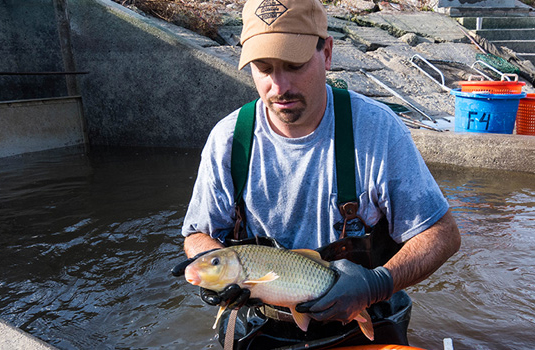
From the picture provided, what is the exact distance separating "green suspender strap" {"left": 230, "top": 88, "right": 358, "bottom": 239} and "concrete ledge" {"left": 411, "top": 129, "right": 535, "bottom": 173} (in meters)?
5.50

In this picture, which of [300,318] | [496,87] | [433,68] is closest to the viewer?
[300,318]

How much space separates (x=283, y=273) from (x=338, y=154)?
0.67 m

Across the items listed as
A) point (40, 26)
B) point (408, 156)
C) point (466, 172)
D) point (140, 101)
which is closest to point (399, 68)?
point (466, 172)

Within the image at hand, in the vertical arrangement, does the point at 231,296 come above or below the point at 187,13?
below

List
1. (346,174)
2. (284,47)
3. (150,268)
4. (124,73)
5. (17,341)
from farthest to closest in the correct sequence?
(124,73) → (150,268) → (17,341) → (346,174) → (284,47)

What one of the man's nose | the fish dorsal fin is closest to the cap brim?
the man's nose

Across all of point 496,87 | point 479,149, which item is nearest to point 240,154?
point 479,149

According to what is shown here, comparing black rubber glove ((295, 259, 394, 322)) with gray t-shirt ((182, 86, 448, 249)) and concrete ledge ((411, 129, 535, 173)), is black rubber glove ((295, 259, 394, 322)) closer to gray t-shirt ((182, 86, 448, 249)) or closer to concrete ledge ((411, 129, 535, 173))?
gray t-shirt ((182, 86, 448, 249))

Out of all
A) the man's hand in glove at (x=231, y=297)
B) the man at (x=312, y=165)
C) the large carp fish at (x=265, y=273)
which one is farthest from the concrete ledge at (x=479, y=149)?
the man's hand in glove at (x=231, y=297)

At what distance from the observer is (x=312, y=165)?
7.95ft

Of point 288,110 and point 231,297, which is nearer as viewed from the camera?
point 231,297

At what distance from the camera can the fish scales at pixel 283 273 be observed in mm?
2010

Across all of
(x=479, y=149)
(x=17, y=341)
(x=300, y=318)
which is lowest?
(x=479, y=149)

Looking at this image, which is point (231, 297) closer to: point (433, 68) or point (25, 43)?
point (25, 43)
